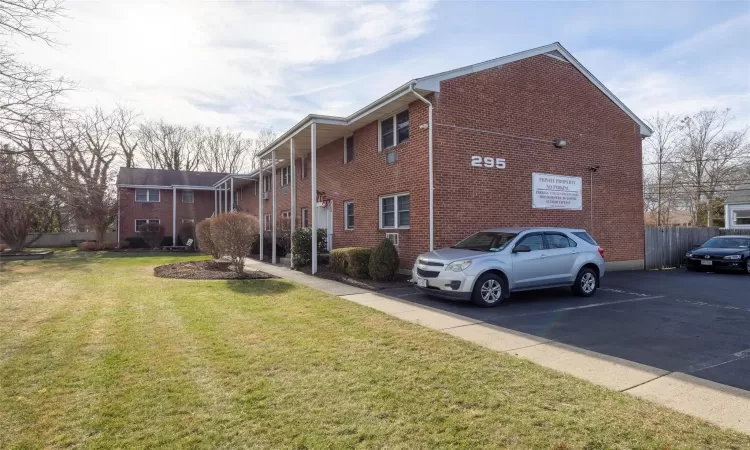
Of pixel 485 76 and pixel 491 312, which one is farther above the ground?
pixel 485 76

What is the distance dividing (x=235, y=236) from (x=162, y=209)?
23.3m

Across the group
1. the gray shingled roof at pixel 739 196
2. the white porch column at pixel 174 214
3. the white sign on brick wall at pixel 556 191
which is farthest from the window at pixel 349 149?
the gray shingled roof at pixel 739 196

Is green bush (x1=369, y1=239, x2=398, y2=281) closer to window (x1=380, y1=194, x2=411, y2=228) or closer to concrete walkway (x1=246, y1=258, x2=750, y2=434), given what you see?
window (x1=380, y1=194, x2=411, y2=228)

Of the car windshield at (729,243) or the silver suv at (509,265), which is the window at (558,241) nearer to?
the silver suv at (509,265)

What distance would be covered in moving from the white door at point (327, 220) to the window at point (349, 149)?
211 cm

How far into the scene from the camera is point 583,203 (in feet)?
45.9

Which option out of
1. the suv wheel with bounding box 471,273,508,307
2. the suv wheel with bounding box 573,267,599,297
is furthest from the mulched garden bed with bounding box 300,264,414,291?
the suv wheel with bounding box 573,267,599,297

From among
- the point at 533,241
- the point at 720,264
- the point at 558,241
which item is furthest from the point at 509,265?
the point at 720,264

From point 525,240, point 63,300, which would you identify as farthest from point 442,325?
point 63,300

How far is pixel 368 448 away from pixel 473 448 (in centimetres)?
72

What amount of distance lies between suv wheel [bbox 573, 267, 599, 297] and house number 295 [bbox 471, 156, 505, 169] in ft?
13.0

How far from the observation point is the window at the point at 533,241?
8883 mm

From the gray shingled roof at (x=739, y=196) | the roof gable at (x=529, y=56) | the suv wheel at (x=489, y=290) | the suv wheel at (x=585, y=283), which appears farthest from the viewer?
the gray shingled roof at (x=739, y=196)

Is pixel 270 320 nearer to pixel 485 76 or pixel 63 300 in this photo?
pixel 63 300
